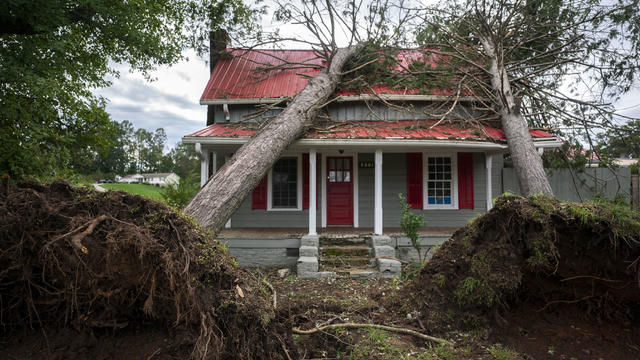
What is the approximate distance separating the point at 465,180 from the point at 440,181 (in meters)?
0.69

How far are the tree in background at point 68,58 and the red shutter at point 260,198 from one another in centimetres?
394

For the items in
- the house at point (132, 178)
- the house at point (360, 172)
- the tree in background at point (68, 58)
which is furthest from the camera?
the house at point (132, 178)

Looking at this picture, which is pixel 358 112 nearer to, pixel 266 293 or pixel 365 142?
pixel 365 142

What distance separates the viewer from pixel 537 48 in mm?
A: 9055

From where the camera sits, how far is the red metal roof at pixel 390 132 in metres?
7.40

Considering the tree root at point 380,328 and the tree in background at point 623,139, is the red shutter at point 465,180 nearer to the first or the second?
the tree in background at point 623,139

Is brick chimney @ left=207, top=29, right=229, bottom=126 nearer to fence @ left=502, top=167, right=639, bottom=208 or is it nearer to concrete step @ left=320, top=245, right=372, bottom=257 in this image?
→ concrete step @ left=320, top=245, right=372, bottom=257

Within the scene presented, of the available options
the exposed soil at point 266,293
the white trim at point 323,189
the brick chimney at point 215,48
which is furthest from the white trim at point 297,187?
the exposed soil at point 266,293

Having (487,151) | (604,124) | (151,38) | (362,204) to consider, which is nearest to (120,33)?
(151,38)

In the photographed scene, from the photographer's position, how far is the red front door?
29.0ft

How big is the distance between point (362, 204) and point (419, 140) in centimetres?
253

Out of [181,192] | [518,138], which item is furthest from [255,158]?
[181,192]

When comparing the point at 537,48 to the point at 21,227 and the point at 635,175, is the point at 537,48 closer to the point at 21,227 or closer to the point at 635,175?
the point at 635,175

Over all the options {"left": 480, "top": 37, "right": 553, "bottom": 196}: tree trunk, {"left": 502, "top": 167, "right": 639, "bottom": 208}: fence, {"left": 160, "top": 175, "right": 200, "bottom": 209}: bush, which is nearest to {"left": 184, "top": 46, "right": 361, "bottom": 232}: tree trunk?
{"left": 480, "top": 37, "right": 553, "bottom": 196}: tree trunk
